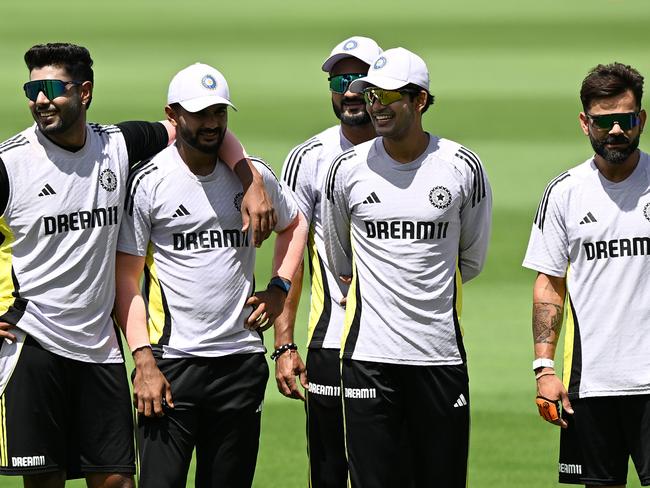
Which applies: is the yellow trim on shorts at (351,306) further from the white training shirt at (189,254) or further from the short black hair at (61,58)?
the short black hair at (61,58)

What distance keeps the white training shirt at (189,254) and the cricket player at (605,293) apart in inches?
51.2

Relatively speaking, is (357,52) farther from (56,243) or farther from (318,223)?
(56,243)

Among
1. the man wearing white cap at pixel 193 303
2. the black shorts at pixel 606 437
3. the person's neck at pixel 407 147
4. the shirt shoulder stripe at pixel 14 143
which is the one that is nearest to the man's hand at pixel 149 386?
the man wearing white cap at pixel 193 303

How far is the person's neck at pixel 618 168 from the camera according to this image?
6.32 meters

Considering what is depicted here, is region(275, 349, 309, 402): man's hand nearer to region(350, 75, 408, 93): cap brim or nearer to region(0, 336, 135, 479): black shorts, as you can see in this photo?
region(0, 336, 135, 479): black shorts

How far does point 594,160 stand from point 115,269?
82.5 inches

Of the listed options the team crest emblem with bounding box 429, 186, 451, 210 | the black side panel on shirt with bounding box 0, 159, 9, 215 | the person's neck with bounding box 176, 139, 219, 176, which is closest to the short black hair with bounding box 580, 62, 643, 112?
the team crest emblem with bounding box 429, 186, 451, 210

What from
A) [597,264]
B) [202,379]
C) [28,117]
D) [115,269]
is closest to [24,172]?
[115,269]

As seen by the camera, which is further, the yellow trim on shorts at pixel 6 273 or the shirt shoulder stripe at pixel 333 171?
the shirt shoulder stripe at pixel 333 171

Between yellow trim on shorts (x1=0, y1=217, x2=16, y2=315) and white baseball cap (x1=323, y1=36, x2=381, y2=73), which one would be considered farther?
white baseball cap (x1=323, y1=36, x2=381, y2=73)

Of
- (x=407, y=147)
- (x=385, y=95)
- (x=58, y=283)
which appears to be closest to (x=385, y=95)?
(x=385, y=95)

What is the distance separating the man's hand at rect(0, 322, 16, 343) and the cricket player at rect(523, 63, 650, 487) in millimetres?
2216

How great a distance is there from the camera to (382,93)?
6.34 meters

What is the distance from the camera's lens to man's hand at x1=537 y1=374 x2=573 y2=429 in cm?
625
